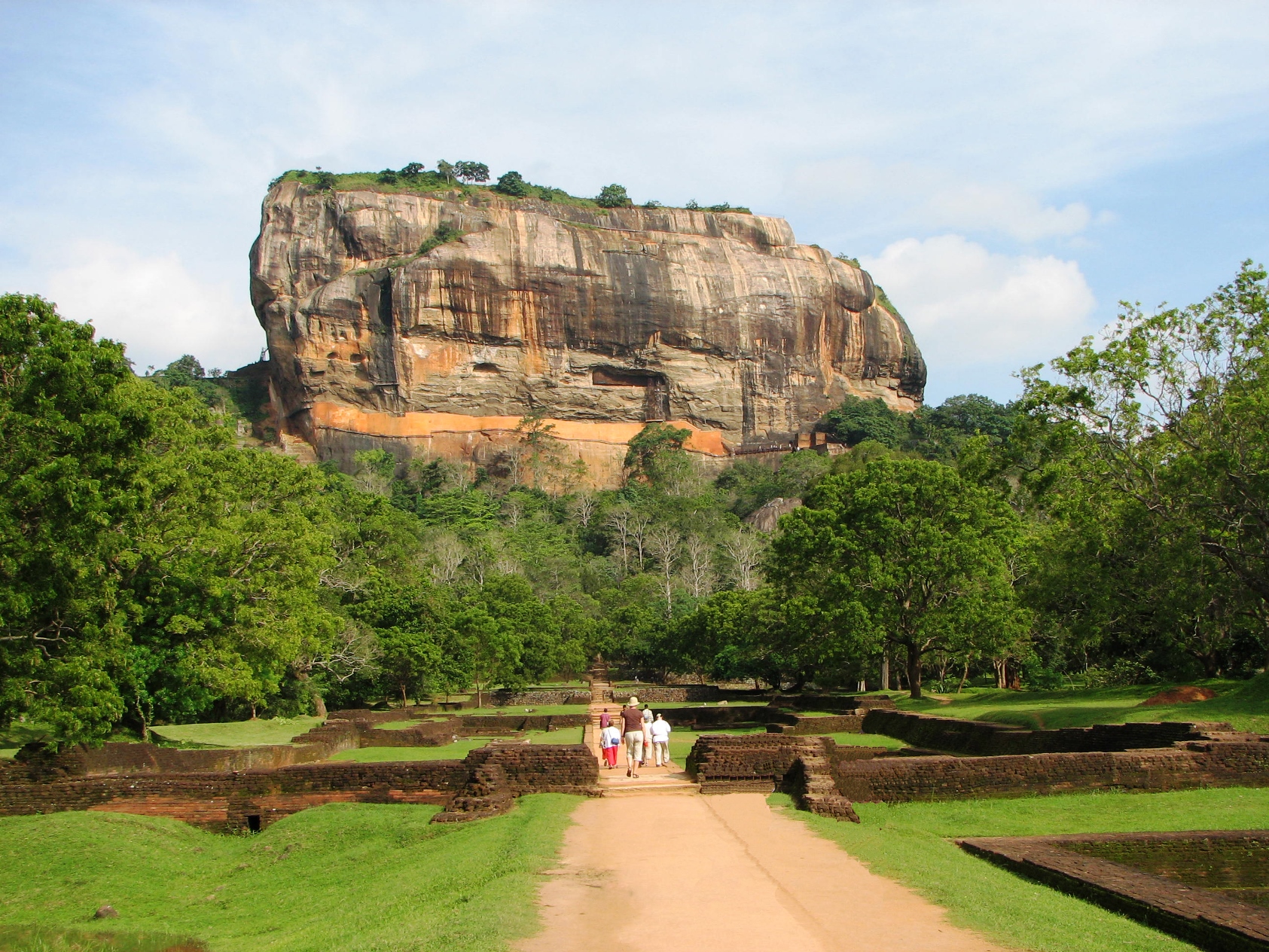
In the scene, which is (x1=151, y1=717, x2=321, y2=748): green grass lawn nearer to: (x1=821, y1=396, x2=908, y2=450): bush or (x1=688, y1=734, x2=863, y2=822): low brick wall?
(x1=688, y1=734, x2=863, y2=822): low brick wall

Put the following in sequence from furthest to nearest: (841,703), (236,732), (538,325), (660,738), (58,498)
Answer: (538,325)
(841,703)
(236,732)
(660,738)
(58,498)

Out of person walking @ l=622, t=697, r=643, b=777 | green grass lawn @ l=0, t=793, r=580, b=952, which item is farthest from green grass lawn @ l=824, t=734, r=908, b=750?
green grass lawn @ l=0, t=793, r=580, b=952

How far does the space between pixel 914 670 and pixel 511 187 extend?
7653 cm

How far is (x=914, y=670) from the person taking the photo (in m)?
28.4

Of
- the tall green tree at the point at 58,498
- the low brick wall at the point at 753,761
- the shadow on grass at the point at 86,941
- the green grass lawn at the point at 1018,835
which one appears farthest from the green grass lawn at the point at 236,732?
the green grass lawn at the point at 1018,835

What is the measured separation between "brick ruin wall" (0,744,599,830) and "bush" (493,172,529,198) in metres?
85.7

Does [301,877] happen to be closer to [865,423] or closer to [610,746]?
[610,746]

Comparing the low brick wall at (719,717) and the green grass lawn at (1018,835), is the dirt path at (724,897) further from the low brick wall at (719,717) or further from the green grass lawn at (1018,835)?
the low brick wall at (719,717)

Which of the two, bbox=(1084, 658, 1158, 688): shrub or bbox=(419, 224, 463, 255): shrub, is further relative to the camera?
bbox=(419, 224, 463, 255): shrub

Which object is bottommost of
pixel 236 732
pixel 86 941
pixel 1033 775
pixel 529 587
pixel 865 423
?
pixel 236 732

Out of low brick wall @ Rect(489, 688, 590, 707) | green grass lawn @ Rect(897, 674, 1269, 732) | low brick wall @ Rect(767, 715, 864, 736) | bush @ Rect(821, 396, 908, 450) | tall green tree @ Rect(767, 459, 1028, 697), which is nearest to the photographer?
green grass lawn @ Rect(897, 674, 1269, 732)

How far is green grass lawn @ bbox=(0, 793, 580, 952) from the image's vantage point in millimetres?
7574

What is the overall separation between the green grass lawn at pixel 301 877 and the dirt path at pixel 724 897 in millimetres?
370

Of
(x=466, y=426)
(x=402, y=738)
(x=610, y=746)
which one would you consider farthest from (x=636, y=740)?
(x=466, y=426)
